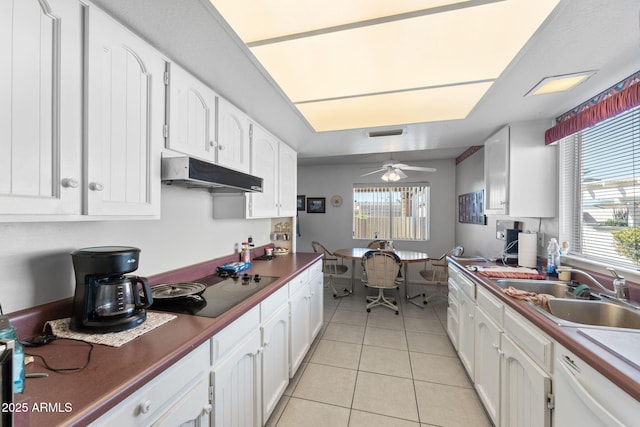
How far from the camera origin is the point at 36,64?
0.79m

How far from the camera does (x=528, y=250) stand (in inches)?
83.7

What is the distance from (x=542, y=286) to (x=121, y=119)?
2.56 m

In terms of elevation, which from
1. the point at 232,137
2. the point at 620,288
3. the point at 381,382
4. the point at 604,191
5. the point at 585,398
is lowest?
the point at 381,382

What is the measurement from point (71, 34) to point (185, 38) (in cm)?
43

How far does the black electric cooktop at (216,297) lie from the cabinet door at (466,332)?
155 cm

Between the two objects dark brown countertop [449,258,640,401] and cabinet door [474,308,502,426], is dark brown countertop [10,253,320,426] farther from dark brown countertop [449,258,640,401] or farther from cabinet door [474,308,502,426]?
cabinet door [474,308,502,426]

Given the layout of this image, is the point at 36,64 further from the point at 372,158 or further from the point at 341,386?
the point at 372,158

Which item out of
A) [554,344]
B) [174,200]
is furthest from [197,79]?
[554,344]

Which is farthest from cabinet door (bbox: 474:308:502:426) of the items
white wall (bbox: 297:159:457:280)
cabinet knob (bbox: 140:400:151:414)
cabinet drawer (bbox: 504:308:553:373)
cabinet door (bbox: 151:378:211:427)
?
white wall (bbox: 297:159:457:280)

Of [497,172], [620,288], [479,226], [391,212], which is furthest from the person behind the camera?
[391,212]

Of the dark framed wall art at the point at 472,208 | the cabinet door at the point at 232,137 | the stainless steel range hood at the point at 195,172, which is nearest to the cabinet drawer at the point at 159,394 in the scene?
the stainless steel range hood at the point at 195,172

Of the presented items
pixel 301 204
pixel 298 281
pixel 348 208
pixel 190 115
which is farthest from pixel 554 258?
pixel 301 204

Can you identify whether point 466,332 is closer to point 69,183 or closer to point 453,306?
point 453,306

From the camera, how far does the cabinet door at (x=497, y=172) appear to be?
2.25 metres
